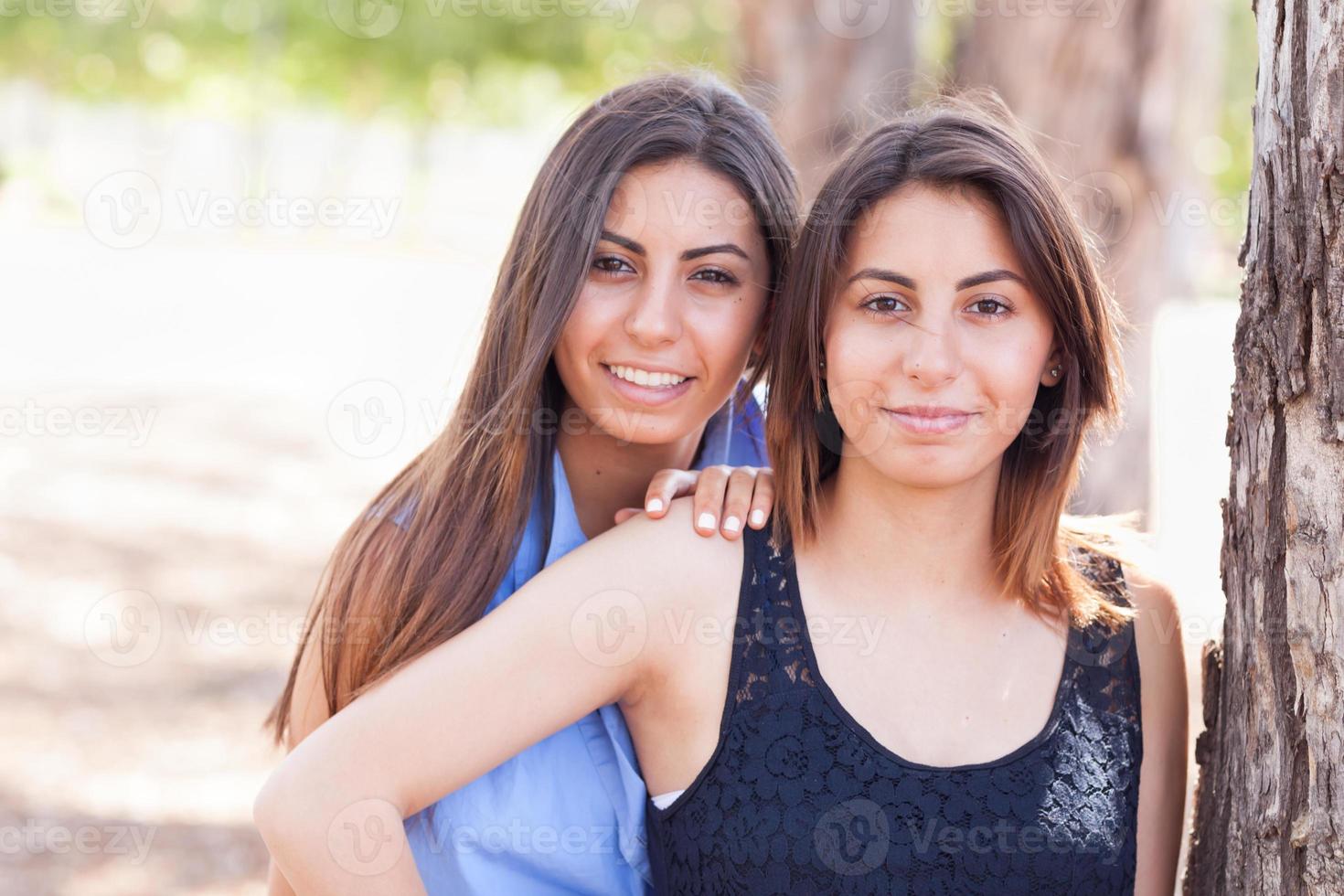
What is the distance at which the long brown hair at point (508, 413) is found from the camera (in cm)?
226

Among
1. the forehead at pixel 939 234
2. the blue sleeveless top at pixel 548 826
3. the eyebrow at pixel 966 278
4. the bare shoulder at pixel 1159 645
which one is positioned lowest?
the blue sleeveless top at pixel 548 826

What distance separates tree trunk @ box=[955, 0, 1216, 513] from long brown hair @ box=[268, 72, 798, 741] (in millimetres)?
2209

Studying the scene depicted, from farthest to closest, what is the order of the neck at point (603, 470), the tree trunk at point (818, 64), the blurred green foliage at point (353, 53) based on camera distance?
the blurred green foliage at point (353, 53)
the tree trunk at point (818, 64)
the neck at point (603, 470)

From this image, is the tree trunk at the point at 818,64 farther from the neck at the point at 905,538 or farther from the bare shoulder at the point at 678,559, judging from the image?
the bare shoulder at the point at 678,559

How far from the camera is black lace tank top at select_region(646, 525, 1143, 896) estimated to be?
6.48 feet

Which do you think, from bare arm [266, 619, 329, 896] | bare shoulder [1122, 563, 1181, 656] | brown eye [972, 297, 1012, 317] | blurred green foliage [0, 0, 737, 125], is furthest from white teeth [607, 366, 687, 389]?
blurred green foliage [0, 0, 737, 125]

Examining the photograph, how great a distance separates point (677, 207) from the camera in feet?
7.79

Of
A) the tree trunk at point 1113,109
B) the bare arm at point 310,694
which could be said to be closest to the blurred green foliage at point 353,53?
the tree trunk at point 1113,109

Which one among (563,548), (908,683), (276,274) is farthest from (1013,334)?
(276,274)

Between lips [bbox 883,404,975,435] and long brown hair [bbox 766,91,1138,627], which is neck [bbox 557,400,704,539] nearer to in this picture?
long brown hair [bbox 766,91,1138,627]

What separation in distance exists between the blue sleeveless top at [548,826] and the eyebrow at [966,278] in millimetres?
826

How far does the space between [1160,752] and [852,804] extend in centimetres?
57

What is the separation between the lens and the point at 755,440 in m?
2.84

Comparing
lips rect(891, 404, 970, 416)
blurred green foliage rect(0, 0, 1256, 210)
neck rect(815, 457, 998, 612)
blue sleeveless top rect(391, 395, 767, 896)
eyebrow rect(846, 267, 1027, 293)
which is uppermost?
blurred green foliage rect(0, 0, 1256, 210)
